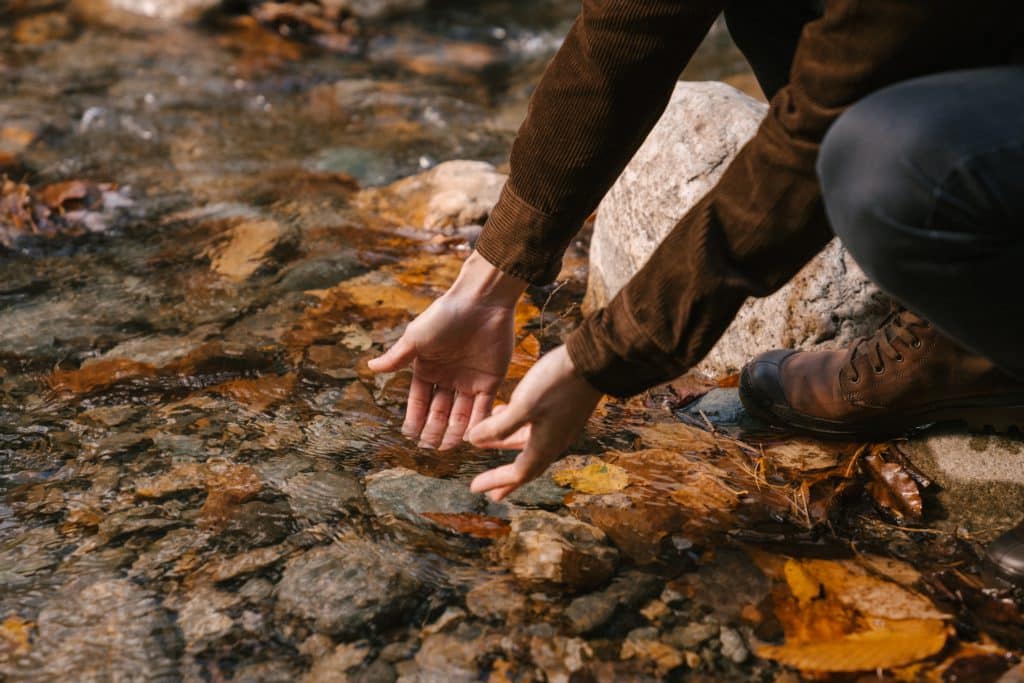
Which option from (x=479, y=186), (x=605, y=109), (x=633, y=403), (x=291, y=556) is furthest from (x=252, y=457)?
(x=479, y=186)

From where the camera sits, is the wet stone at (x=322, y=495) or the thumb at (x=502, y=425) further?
the wet stone at (x=322, y=495)

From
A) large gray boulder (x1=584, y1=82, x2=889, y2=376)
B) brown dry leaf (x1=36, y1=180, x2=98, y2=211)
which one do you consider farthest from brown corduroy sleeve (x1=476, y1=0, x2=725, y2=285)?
brown dry leaf (x1=36, y1=180, x2=98, y2=211)

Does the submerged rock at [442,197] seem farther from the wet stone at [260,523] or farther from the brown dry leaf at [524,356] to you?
the wet stone at [260,523]

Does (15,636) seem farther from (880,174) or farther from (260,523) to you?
(880,174)

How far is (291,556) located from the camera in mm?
1819

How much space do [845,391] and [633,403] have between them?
0.58 m

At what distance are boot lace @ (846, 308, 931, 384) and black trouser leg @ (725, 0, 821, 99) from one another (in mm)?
623

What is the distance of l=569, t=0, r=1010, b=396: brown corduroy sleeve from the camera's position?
4.40 ft

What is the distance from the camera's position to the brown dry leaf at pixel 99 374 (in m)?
2.60

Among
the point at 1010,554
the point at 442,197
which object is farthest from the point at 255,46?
the point at 1010,554

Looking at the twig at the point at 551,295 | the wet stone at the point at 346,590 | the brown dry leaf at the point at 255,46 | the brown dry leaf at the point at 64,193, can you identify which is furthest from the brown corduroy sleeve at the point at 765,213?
the brown dry leaf at the point at 255,46

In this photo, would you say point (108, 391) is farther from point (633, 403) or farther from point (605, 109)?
point (605, 109)

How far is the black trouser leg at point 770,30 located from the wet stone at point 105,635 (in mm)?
1692

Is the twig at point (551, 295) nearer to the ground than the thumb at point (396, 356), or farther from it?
nearer to the ground
